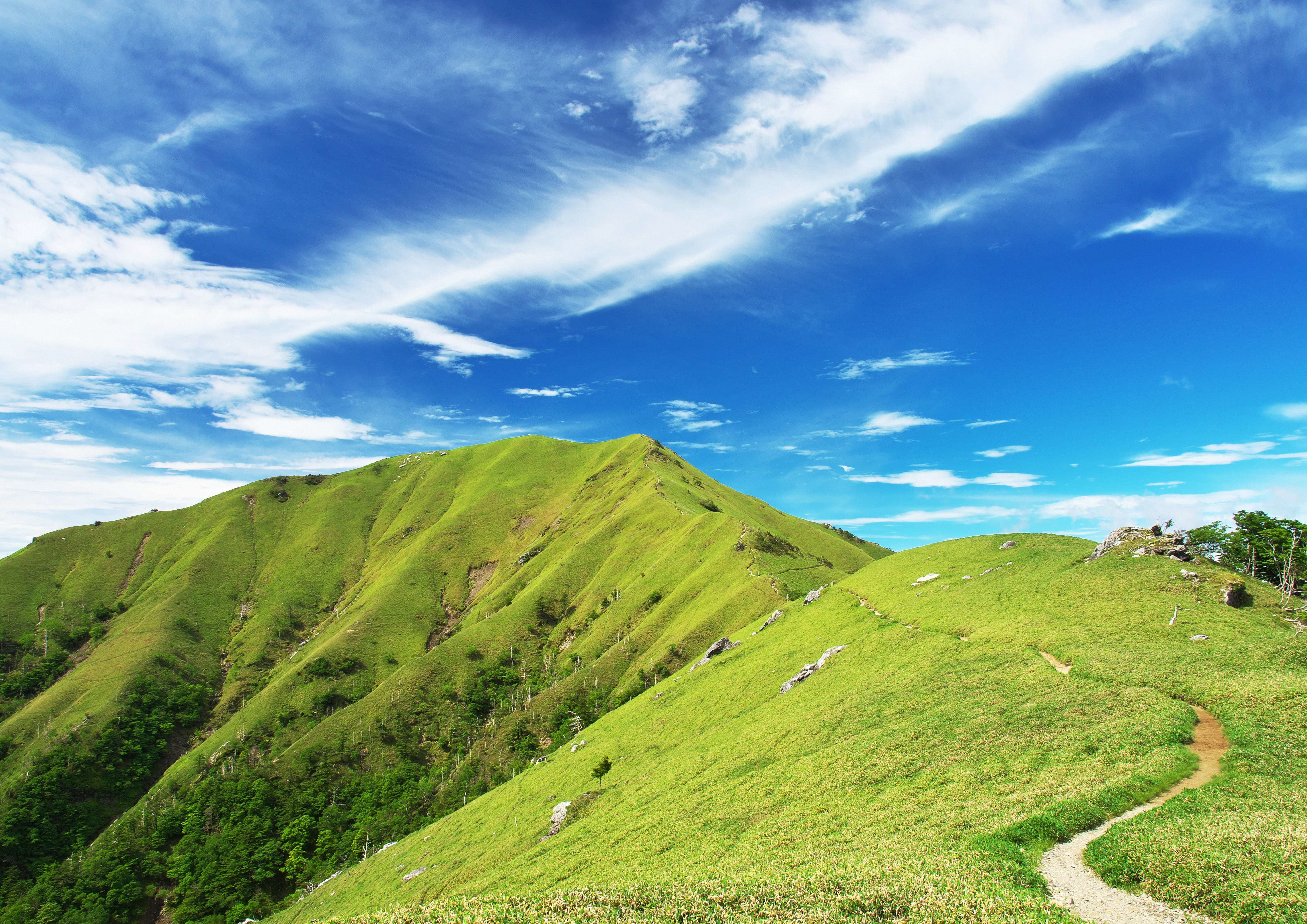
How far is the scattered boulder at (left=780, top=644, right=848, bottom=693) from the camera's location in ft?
245

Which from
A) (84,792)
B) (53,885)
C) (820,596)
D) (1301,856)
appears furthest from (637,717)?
(84,792)

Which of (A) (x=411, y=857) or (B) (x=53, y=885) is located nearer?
(A) (x=411, y=857)

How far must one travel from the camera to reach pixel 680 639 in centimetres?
14288

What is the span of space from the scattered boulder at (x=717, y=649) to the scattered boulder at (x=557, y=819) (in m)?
41.1

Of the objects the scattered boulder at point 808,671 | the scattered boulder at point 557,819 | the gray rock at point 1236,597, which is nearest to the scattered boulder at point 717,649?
the scattered boulder at point 808,671

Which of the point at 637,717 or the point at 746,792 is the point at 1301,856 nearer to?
the point at 746,792

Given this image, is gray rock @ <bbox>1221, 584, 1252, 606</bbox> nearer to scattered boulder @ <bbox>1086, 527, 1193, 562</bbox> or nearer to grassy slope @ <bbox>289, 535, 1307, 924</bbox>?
grassy slope @ <bbox>289, 535, 1307, 924</bbox>

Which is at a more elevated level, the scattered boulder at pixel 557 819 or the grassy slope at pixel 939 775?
the grassy slope at pixel 939 775

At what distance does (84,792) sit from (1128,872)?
27720cm

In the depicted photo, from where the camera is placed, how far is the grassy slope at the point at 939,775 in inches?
920

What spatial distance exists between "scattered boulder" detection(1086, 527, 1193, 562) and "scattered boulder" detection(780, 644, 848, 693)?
33014 mm

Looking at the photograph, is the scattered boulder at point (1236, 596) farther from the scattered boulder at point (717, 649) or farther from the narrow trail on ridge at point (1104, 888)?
the scattered boulder at point (717, 649)

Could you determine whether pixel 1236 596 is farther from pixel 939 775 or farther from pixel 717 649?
pixel 717 649

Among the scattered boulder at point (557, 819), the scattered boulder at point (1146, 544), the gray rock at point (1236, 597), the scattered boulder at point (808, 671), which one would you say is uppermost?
the scattered boulder at point (1146, 544)
